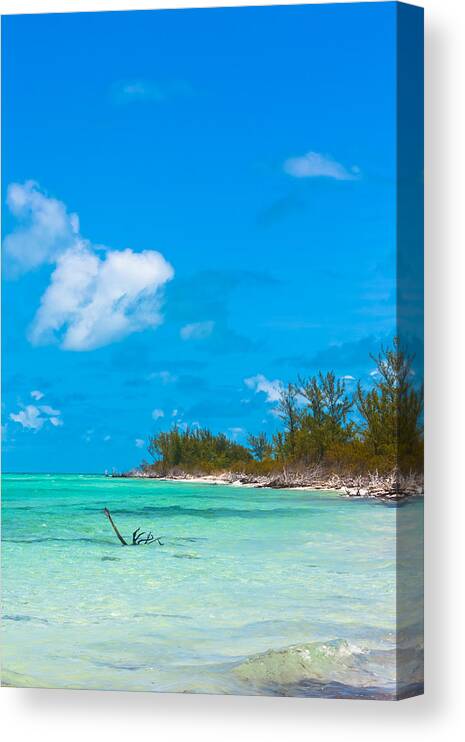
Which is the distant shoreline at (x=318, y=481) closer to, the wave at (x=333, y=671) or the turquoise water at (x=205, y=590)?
the turquoise water at (x=205, y=590)

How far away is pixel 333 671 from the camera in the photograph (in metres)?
9.38

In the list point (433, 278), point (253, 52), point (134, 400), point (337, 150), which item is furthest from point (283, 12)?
point (134, 400)

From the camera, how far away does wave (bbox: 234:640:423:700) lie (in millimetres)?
9367

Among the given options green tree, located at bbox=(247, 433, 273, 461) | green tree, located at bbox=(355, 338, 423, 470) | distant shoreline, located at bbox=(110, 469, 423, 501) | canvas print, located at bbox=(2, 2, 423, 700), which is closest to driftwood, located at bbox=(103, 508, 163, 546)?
canvas print, located at bbox=(2, 2, 423, 700)

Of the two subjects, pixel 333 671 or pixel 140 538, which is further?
pixel 140 538

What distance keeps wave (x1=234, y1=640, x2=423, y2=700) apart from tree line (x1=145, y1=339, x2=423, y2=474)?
1.23m

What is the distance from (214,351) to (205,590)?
1.63 meters

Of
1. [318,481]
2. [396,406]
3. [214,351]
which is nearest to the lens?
[396,406]

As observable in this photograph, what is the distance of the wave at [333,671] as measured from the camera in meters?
9.37

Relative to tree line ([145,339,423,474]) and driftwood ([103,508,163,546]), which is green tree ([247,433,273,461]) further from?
driftwood ([103,508,163,546])

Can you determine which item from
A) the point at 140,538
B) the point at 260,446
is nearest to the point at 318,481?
the point at 260,446

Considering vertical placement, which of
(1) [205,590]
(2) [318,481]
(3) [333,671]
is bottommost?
(3) [333,671]

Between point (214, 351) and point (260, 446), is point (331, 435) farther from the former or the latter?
point (214, 351)

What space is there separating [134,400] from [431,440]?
2074 mm
